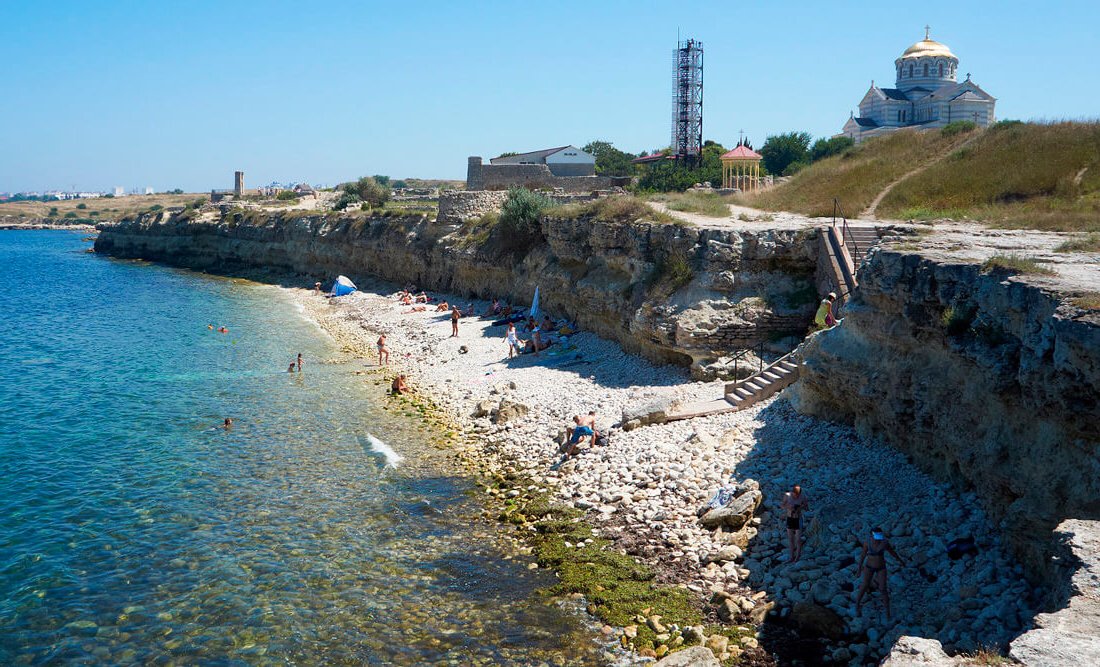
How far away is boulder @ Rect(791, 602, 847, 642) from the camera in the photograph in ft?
30.1

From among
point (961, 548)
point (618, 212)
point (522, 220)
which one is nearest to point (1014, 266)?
point (961, 548)

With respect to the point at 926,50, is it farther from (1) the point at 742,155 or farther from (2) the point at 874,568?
(2) the point at 874,568

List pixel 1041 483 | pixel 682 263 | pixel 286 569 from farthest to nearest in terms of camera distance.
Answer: pixel 682 263 → pixel 286 569 → pixel 1041 483

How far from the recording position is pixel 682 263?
2116 centimetres

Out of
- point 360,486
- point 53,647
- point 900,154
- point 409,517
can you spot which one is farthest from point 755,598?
point 900,154

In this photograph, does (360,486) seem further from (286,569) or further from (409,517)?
(286,569)

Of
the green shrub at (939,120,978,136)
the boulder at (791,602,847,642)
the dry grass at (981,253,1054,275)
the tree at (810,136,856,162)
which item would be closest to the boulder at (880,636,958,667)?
the boulder at (791,602,847,642)

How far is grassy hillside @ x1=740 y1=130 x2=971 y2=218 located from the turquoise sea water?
16.7 metres

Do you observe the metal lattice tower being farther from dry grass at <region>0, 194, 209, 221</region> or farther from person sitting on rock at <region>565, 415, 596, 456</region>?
dry grass at <region>0, 194, 209, 221</region>

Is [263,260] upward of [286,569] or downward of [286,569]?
upward

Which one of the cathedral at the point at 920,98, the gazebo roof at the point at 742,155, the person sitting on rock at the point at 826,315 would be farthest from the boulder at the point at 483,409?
the cathedral at the point at 920,98

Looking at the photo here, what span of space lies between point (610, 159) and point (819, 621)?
244ft

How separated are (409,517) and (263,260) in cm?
5057

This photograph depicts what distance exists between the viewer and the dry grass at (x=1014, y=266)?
32.1 feet
